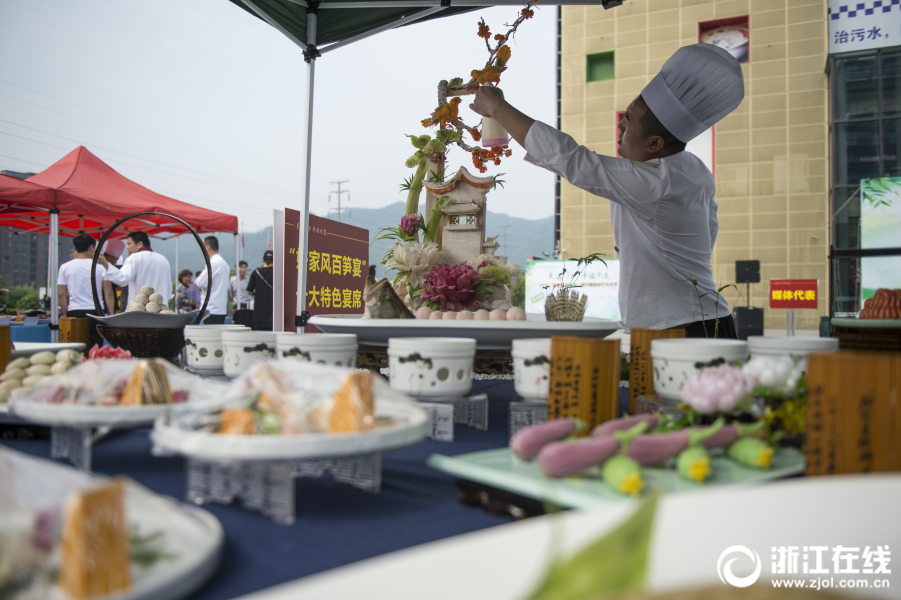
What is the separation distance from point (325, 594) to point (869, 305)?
55.9 inches

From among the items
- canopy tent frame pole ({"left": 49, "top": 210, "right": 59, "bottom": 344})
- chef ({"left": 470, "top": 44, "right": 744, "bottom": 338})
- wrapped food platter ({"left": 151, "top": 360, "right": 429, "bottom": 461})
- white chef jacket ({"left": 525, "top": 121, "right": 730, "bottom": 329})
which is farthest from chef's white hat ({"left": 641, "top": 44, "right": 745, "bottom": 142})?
canopy tent frame pole ({"left": 49, "top": 210, "right": 59, "bottom": 344})

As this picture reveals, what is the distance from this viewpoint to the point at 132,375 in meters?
0.70

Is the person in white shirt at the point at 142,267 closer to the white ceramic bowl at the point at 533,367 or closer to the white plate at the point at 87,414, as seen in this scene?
the white plate at the point at 87,414

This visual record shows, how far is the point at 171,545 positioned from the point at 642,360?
0.81 m

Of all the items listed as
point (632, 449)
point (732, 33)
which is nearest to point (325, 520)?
point (632, 449)

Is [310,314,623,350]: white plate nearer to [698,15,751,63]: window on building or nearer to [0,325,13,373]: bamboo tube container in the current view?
[0,325,13,373]: bamboo tube container

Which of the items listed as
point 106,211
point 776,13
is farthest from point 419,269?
point 776,13

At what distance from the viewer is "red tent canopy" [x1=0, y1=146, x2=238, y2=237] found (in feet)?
15.5

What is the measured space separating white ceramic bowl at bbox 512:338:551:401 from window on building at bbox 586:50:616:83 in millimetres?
14229

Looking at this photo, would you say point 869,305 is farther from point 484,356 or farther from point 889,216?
point 889,216

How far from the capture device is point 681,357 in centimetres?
76

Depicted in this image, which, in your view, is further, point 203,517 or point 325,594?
point 203,517

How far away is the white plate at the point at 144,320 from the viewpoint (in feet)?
4.29

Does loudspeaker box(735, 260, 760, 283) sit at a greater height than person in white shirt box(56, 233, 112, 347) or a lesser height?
greater
